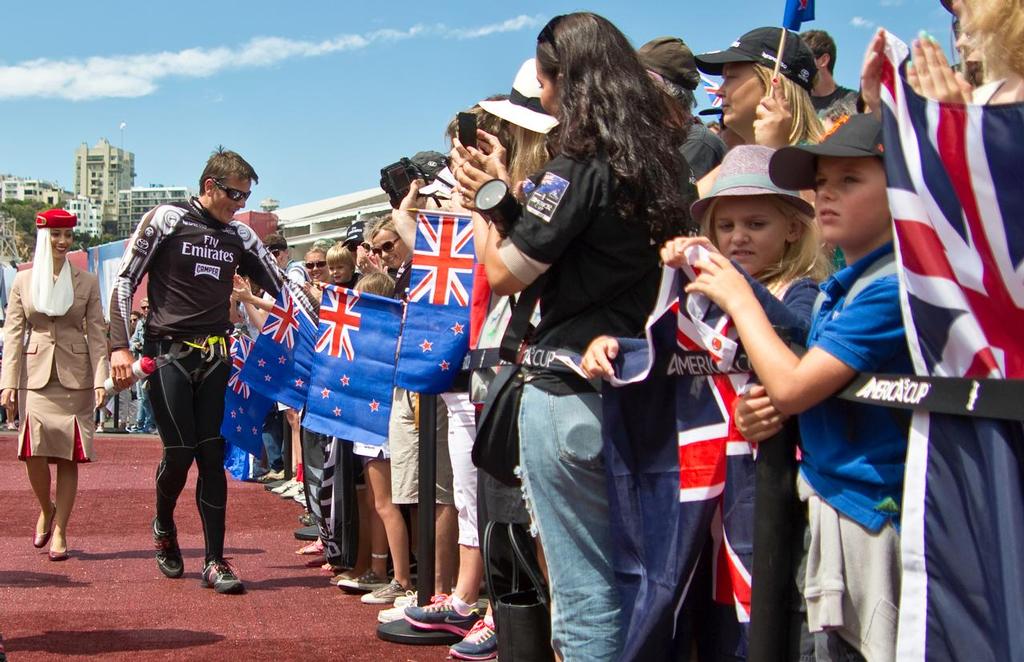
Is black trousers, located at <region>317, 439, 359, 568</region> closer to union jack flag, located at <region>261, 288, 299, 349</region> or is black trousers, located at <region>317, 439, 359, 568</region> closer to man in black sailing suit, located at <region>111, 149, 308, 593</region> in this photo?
man in black sailing suit, located at <region>111, 149, 308, 593</region>

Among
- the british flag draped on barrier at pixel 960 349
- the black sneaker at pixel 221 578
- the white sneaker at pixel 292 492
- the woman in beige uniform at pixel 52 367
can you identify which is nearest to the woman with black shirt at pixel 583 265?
the british flag draped on barrier at pixel 960 349

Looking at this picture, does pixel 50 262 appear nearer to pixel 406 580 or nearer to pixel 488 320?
pixel 406 580

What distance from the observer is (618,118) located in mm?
3469

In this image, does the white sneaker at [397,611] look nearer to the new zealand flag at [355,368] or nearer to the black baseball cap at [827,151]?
the new zealand flag at [355,368]

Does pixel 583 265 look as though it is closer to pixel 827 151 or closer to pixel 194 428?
pixel 827 151

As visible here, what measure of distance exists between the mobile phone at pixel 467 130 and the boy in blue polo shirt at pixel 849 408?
5.34ft

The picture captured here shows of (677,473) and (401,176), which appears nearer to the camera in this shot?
(677,473)

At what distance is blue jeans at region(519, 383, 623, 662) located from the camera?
3395mm

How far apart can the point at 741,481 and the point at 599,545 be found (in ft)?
1.67

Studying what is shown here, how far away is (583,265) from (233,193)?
4.26 meters

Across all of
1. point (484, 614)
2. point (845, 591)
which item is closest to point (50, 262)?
point (484, 614)

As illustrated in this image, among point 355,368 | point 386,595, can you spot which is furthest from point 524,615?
point 355,368

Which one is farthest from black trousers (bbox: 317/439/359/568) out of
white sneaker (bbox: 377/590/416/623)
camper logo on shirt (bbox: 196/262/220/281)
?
camper logo on shirt (bbox: 196/262/220/281)

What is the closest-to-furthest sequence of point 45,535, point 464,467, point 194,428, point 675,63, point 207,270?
point 675,63, point 464,467, point 194,428, point 207,270, point 45,535
